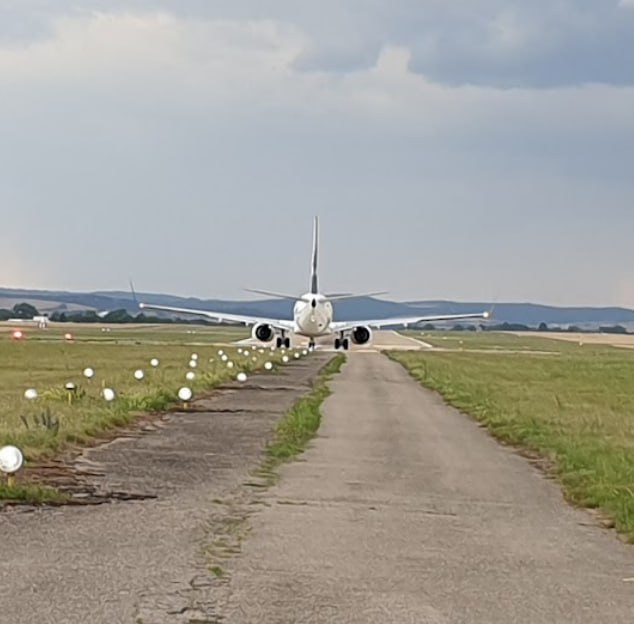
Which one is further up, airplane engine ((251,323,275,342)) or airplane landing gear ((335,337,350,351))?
airplane engine ((251,323,275,342))

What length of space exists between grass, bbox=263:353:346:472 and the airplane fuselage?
166 feet

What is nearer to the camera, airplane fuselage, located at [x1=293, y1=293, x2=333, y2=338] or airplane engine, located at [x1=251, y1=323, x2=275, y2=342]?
airplane fuselage, located at [x1=293, y1=293, x2=333, y2=338]

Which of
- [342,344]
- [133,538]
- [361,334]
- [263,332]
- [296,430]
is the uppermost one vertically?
[361,334]

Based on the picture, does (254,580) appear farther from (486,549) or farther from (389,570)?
(486,549)

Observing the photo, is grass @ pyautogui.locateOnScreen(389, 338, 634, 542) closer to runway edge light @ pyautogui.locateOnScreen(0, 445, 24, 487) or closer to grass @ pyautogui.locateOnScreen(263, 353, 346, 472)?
grass @ pyautogui.locateOnScreen(263, 353, 346, 472)

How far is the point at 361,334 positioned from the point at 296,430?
239 feet

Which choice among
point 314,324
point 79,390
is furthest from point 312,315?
point 79,390

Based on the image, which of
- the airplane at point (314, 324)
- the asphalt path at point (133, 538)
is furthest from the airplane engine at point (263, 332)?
the asphalt path at point (133, 538)

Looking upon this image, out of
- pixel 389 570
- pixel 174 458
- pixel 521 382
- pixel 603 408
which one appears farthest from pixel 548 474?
pixel 521 382

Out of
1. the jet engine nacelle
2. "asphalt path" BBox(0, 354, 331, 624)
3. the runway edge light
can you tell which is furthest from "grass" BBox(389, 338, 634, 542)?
the jet engine nacelle

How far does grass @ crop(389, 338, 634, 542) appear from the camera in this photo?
16406 millimetres

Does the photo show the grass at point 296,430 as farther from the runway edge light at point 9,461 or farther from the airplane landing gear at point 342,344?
the airplane landing gear at point 342,344

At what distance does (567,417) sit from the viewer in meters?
29.6

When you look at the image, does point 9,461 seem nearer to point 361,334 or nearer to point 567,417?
point 567,417
